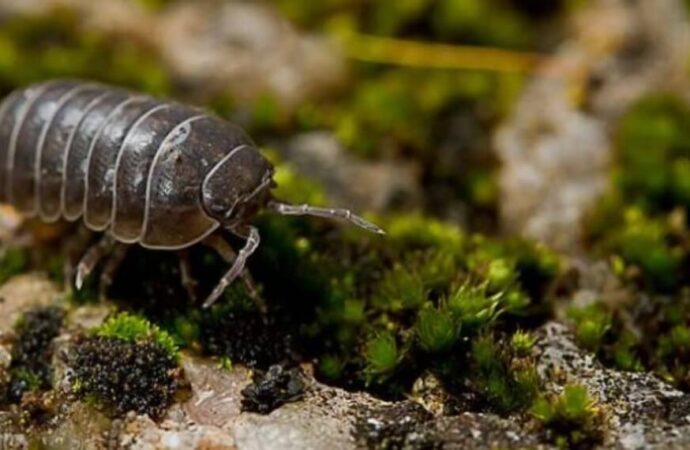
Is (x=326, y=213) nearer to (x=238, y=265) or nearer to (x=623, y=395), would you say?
(x=238, y=265)

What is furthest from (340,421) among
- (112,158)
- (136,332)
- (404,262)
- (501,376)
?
(112,158)

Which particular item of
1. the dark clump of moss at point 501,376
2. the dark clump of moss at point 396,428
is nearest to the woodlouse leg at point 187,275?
the dark clump of moss at point 396,428

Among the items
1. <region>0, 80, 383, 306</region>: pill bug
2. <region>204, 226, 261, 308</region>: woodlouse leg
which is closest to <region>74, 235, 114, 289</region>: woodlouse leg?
<region>0, 80, 383, 306</region>: pill bug

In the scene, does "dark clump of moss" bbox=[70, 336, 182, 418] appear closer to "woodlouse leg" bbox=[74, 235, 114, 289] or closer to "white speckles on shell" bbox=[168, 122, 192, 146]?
"woodlouse leg" bbox=[74, 235, 114, 289]

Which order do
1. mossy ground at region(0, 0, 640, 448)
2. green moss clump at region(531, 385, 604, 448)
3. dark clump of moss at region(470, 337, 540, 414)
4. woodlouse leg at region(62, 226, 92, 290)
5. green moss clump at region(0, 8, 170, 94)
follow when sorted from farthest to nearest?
green moss clump at region(0, 8, 170, 94) < woodlouse leg at region(62, 226, 92, 290) < mossy ground at region(0, 0, 640, 448) < dark clump of moss at region(470, 337, 540, 414) < green moss clump at region(531, 385, 604, 448)

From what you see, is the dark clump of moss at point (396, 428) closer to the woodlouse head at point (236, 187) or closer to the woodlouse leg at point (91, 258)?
the woodlouse head at point (236, 187)

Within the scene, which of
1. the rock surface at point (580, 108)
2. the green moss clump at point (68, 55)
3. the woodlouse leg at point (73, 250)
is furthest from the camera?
the green moss clump at point (68, 55)

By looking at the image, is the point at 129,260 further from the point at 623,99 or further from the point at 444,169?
the point at 623,99

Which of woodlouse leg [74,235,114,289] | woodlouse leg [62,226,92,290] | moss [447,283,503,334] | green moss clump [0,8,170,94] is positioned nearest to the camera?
moss [447,283,503,334]
